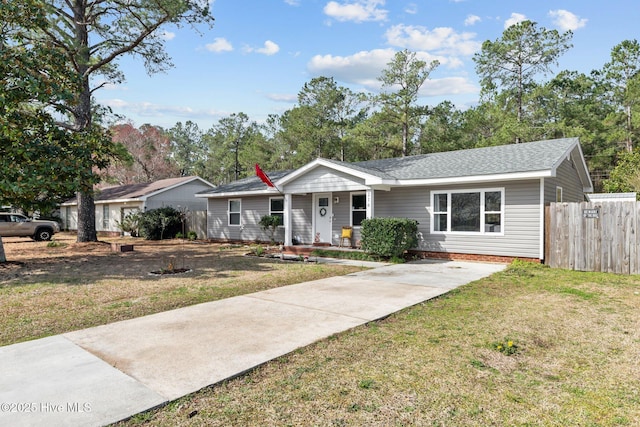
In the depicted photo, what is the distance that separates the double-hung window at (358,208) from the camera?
1424cm

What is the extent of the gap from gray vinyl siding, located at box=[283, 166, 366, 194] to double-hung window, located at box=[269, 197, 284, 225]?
6.24ft

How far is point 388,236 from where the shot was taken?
37.7 feet

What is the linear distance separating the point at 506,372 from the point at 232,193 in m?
15.9

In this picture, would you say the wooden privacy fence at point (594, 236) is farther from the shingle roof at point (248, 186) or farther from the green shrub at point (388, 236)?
the shingle roof at point (248, 186)

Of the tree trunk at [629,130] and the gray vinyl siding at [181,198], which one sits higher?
the tree trunk at [629,130]

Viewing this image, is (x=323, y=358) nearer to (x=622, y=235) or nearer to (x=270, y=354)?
(x=270, y=354)

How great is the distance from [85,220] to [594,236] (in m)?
19.1

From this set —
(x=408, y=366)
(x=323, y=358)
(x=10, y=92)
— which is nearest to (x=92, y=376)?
(x=323, y=358)

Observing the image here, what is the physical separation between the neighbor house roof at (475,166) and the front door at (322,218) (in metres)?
1.47

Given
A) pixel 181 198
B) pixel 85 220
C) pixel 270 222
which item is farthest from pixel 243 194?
pixel 181 198

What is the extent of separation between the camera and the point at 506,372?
3557 millimetres

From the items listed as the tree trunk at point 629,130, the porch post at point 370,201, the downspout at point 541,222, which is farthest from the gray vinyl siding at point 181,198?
the tree trunk at point 629,130

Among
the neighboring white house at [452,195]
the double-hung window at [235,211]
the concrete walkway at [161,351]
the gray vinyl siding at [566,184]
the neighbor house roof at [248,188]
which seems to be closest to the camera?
the concrete walkway at [161,351]

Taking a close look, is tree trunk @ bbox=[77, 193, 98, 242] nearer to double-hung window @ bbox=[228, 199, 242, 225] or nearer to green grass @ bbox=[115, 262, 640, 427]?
double-hung window @ bbox=[228, 199, 242, 225]
